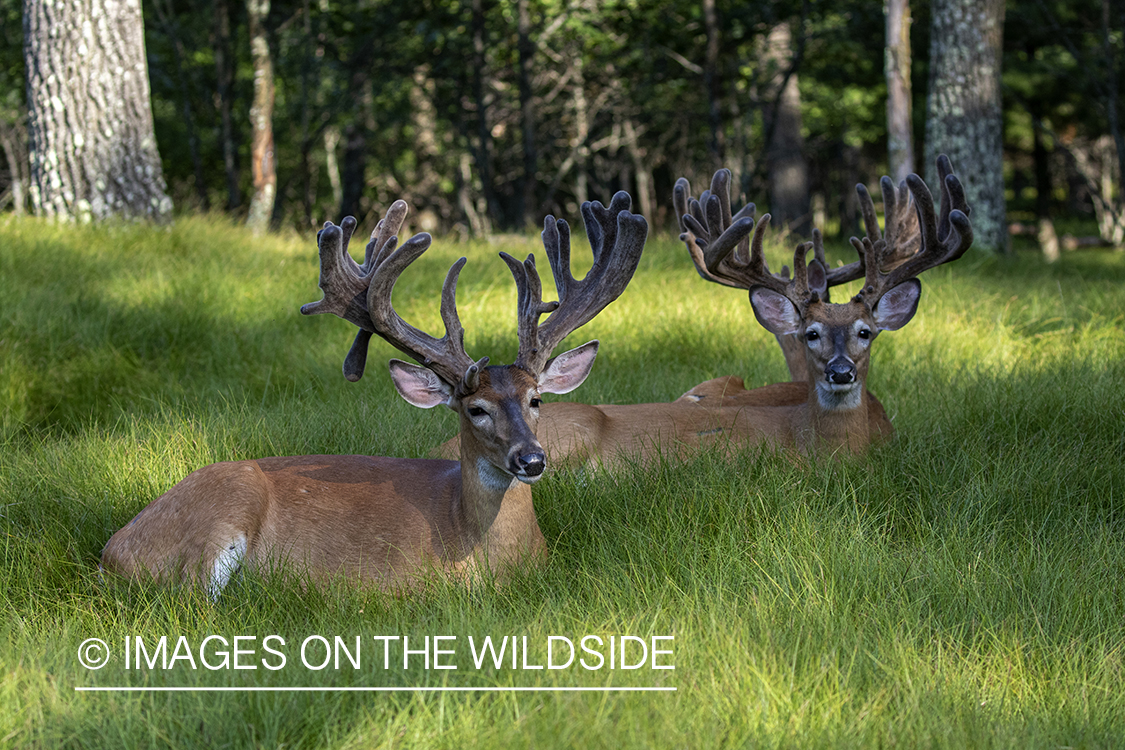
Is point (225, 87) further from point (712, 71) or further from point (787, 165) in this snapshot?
point (787, 165)

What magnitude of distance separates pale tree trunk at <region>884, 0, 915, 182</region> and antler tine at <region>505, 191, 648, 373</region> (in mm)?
6666

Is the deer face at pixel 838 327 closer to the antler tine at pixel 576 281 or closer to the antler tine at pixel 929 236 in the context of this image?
the antler tine at pixel 929 236

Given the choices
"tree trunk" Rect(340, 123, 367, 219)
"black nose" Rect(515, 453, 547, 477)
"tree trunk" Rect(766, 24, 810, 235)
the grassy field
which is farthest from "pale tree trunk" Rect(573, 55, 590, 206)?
"black nose" Rect(515, 453, 547, 477)

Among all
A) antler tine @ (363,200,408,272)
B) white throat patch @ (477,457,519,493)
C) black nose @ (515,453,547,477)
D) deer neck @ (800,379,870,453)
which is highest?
antler tine @ (363,200,408,272)

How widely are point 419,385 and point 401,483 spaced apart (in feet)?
1.46

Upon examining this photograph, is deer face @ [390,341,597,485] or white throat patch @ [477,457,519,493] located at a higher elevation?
deer face @ [390,341,597,485]

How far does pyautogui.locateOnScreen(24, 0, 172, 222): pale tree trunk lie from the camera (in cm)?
832

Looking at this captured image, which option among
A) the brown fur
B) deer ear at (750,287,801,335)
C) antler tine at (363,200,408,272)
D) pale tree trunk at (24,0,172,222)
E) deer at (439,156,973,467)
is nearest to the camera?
the brown fur

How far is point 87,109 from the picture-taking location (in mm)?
8422

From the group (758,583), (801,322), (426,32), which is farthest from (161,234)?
(426,32)

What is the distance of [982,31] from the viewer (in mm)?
10555

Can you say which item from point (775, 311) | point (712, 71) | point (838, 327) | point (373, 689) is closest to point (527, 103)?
point (712, 71)

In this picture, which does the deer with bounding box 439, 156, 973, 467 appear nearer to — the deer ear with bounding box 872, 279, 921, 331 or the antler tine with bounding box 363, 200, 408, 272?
the deer ear with bounding box 872, 279, 921, 331

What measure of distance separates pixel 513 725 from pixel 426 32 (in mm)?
15244
